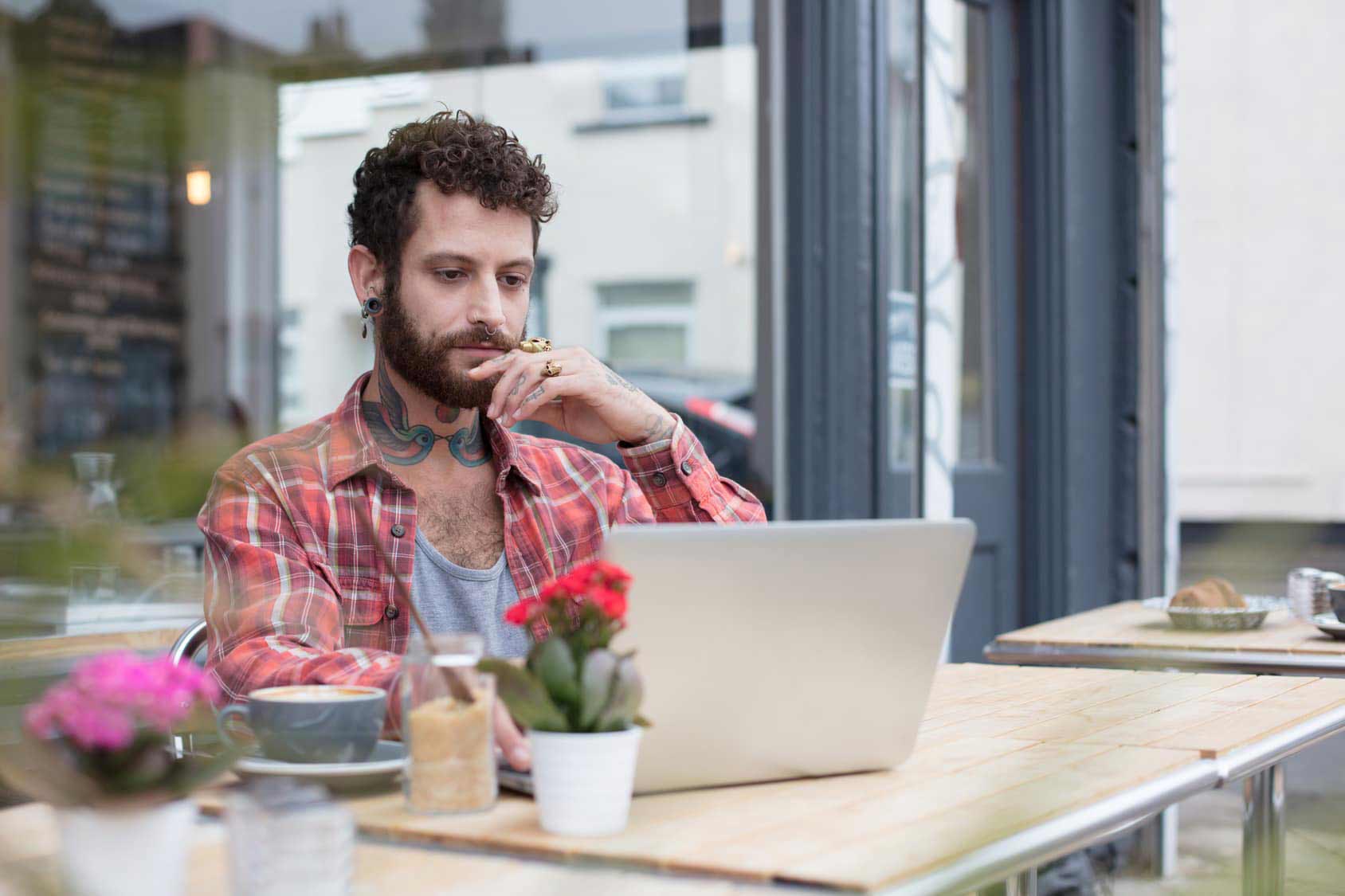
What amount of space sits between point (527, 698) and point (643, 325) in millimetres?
2902

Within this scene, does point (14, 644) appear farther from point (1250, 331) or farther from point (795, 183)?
point (795, 183)

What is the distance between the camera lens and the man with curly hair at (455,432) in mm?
1568

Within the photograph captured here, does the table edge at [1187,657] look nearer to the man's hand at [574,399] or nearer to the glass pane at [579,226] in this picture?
the man's hand at [574,399]

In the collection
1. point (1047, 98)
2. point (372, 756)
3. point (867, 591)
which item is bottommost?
point (372, 756)

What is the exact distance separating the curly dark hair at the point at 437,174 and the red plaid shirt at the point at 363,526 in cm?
19

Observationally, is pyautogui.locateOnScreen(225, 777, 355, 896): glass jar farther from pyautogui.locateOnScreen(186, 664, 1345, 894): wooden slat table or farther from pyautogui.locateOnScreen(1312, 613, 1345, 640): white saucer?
pyautogui.locateOnScreen(1312, 613, 1345, 640): white saucer

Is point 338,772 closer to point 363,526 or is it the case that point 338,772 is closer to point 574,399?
point 363,526

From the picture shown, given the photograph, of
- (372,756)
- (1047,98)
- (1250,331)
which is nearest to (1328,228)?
(1250,331)

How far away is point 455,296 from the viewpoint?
5.60 feet

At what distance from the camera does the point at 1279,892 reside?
1.09ft

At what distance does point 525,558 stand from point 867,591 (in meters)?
0.79

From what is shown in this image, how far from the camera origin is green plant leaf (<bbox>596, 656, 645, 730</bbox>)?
34.3 inches

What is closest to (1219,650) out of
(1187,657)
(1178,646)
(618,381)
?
(1178,646)

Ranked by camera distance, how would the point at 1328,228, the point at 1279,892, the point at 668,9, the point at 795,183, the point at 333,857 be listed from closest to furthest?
the point at 1279,892, the point at 1328,228, the point at 333,857, the point at 795,183, the point at 668,9
